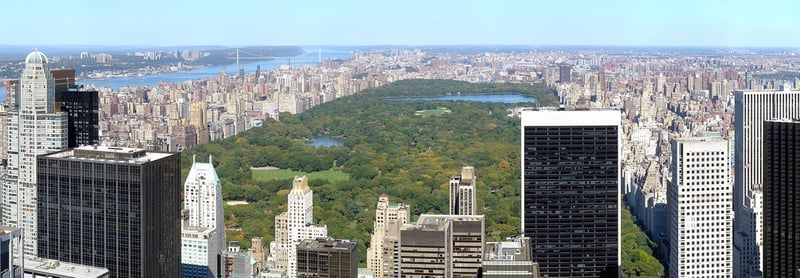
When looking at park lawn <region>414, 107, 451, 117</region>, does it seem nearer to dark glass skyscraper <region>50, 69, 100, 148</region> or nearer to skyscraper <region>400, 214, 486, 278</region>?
dark glass skyscraper <region>50, 69, 100, 148</region>

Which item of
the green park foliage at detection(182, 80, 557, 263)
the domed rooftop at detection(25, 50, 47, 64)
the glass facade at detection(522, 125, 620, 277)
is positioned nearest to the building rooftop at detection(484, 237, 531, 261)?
the glass facade at detection(522, 125, 620, 277)

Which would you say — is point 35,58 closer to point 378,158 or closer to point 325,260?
point 325,260

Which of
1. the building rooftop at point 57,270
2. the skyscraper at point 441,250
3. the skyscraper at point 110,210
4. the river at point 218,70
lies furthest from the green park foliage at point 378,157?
the building rooftop at point 57,270

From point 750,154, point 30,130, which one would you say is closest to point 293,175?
point 750,154

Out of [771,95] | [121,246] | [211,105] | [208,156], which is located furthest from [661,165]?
[211,105]

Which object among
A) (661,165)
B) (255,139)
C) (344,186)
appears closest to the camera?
(661,165)

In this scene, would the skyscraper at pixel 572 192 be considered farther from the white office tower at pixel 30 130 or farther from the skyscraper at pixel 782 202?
the white office tower at pixel 30 130

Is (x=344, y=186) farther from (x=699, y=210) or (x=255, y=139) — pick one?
(x=699, y=210)

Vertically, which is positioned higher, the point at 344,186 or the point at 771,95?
the point at 771,95
